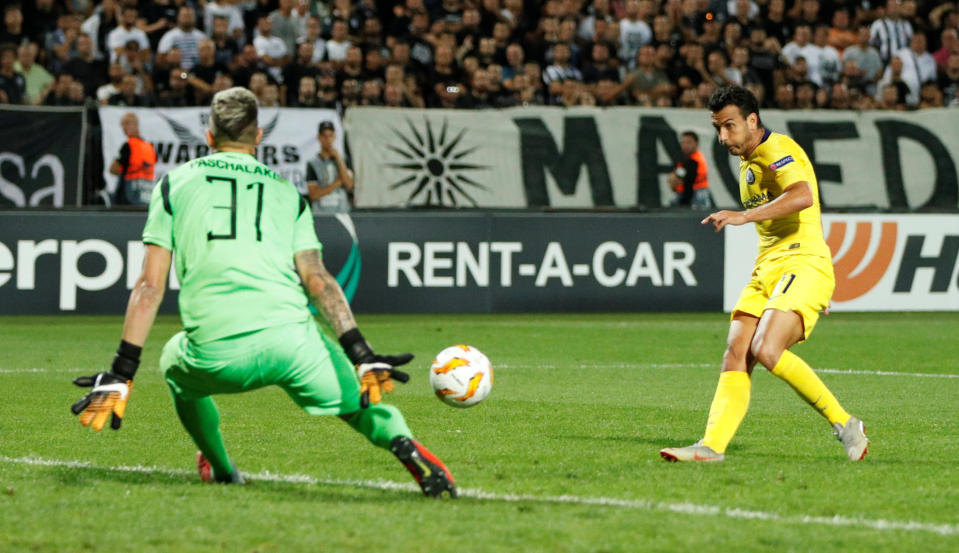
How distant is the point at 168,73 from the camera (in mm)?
19328

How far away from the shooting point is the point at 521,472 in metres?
6.86

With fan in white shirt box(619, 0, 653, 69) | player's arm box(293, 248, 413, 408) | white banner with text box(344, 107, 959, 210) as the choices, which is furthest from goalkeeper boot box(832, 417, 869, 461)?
fan in white shirt box(619, 0, 653, 69)

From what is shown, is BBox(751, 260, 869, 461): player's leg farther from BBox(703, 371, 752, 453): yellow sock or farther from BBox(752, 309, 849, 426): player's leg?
BBox(703, 371, 752, 453): yellow sock

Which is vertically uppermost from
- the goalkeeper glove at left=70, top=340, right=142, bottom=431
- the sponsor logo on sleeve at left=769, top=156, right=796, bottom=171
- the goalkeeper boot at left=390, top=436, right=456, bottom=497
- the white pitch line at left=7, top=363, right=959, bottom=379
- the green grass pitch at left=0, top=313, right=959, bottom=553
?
the sponsor logo on sleeve at left=769, top=156, right=796, bottom=171

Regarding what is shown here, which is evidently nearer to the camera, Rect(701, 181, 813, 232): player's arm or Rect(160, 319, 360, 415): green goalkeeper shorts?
Rect(160, 319, 360, 415): green goalkeeper shorts

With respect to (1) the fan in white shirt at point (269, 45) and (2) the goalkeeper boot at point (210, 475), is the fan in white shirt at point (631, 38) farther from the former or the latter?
(2) the goalkeeper boot at point (210, 475)

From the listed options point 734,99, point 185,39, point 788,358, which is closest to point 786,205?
point 734,99

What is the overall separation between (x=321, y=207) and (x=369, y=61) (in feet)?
9.58

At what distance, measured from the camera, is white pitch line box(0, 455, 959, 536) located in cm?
551

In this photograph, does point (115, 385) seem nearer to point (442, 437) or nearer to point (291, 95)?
point (442, 437)

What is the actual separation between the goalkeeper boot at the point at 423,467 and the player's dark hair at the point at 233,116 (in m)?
1.40

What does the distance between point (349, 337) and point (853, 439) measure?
3.13 meters

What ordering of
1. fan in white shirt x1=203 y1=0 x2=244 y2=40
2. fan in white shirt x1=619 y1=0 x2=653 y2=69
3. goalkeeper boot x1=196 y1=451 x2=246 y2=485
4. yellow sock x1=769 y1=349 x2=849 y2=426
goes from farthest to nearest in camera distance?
1. fan in white shirt x1=619 y1=0 x2=653 y2=69
2. fan in white shirt x1=203 y1=0 x2=244 y2=40
3. yellow sock x1=769 y1=349 x2=849 y2=426
4. goalkeeper boot x1=196 y1=451 x2=246 y2=485

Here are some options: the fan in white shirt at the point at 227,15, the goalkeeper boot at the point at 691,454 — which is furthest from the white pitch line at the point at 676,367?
the fan in white shirt at the point at 227,15
